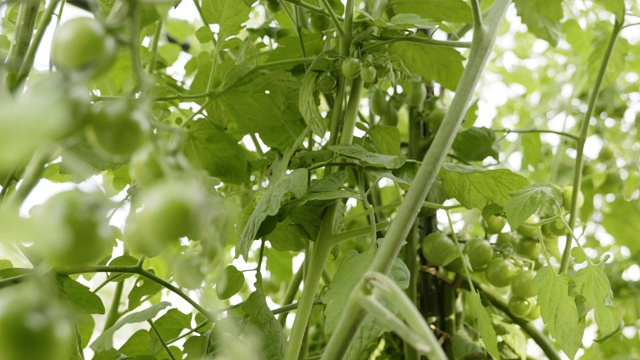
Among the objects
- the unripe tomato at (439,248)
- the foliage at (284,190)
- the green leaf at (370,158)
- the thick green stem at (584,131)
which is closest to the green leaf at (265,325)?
the foliage at (284,190)

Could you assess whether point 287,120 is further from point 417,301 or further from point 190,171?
point 190,171

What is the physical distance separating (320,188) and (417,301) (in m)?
0.32

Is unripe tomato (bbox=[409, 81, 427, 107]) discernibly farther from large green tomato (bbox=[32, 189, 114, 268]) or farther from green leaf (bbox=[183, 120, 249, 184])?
large green tomato (bbox=[32, 189, 114, 268])

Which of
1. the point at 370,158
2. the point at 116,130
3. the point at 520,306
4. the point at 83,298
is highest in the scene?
the point at 116,130

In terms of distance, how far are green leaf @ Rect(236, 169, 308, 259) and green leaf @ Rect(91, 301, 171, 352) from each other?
6 centimetres

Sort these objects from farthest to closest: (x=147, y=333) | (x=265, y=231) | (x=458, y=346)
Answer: (x=458, y=346), (x=147, y=333), (x=265, y=231)

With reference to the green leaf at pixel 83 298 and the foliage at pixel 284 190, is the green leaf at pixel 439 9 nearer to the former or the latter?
the foliage at pixel 284 190

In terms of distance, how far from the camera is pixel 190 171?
0.17 m

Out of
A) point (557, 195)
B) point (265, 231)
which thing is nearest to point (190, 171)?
point (265, 231)

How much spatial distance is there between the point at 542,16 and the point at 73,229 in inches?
25.2

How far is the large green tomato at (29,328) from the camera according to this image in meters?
0.15

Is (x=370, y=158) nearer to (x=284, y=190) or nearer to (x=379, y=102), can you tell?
(x=284, y=190)

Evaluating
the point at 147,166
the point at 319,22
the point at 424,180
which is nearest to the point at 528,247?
the point at 319,22

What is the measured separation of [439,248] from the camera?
2.07ft
